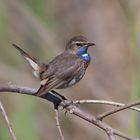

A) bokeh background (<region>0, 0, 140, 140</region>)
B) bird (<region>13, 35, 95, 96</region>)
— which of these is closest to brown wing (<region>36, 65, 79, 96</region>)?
bird (<region>13, 35, 95, 96</region>)

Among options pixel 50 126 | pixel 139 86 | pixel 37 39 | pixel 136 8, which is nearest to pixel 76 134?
pixel 50 126

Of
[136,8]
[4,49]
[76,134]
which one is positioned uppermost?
[4,49]

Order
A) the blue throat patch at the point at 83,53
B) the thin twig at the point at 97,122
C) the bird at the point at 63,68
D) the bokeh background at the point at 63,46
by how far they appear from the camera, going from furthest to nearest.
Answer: the bokeh background at the point at 63,46, the blue throat patch at the point at 83,53, the bird at the point at 63,68, the thin twig at the point at 97,122

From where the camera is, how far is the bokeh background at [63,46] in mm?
6305

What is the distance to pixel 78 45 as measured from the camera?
212 inches

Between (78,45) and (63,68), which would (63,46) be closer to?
(78,45)

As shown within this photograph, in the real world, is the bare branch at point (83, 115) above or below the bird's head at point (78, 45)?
above

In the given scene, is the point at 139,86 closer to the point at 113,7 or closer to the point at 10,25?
the point at 10,25

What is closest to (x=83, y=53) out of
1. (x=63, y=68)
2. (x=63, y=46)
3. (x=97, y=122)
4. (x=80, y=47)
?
(x=80, y=47)

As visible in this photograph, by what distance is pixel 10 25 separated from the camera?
671 centimetres

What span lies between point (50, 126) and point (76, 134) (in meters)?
0.32

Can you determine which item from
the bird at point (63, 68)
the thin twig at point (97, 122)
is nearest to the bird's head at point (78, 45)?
the bird at point (63, 68)

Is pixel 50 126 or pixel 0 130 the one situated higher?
pixel 0 130

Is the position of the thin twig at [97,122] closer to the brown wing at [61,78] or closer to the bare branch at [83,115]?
the bare branch at [83,115]
